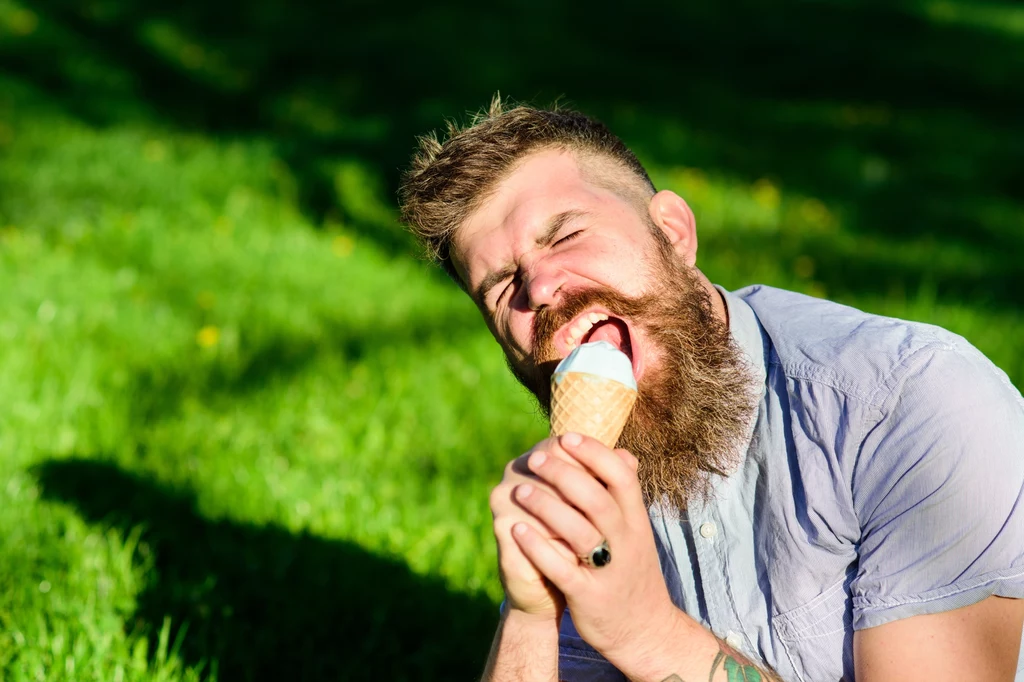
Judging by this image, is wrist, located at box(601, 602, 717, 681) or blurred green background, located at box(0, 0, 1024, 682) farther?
blurred green background, located at box(0, 0, 1024, 682)

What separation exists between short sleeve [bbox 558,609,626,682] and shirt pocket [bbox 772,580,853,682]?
1.54 ft

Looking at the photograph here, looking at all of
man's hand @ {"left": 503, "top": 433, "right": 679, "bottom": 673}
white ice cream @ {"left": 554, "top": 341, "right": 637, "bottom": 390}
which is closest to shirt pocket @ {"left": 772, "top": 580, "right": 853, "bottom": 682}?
man's hand @ {"left": 503, "top": 433, "right": 679, "bottom": 673}

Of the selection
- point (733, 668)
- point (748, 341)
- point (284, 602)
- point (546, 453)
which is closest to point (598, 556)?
point (546, 453)

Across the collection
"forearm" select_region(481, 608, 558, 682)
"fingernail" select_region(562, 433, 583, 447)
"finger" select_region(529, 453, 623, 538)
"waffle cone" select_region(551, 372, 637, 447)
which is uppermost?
"waffle cone" select_region(551, 372, 637, 447)

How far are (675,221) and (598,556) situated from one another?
1.09m

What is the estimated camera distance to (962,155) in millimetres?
8102

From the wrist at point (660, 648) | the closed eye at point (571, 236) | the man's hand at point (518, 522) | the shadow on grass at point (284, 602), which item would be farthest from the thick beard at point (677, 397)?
the shadow on grass at point (284, 602)

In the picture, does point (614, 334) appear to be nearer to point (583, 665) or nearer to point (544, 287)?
point (544, 287)

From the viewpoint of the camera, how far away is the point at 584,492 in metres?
1.67

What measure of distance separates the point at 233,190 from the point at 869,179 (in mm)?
4326

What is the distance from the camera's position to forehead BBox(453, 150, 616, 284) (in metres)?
2.45

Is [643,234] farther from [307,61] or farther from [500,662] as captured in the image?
[307,61]

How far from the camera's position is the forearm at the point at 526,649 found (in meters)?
1.90

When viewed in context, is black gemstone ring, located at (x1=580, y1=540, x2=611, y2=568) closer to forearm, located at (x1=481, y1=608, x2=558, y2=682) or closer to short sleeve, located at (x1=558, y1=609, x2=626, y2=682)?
forearm, located at (x1=481, y1=608, x2=558, y2=682)
